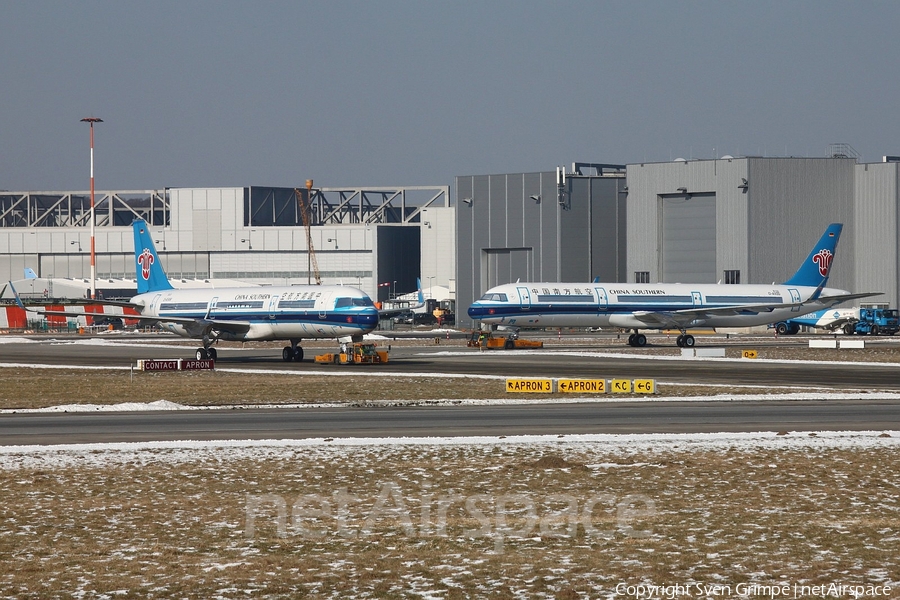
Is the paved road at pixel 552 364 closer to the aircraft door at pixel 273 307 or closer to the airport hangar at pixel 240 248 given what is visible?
the aircraft door at pixel 273 307

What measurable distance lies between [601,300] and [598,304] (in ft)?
1.48

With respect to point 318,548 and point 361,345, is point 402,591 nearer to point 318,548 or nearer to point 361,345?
point 318,548

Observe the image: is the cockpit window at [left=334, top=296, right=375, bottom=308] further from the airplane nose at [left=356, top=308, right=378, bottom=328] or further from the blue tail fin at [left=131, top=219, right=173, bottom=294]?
the blue tail fin at [left=131, top=219, right=173, bottom=294]

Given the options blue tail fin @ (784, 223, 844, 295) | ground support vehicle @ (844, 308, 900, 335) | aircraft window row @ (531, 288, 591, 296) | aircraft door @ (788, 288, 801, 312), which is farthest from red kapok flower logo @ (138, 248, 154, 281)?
ground support vehicle @ (844, 308, 900, 335)

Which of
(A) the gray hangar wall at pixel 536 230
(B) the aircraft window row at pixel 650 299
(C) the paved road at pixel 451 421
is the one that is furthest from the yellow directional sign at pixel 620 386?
(A) the gray hangar wall at pixel 536 230

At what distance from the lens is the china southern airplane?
78.9m

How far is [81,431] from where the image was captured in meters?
30.0

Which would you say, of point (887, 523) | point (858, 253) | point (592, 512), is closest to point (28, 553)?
point (592, 512)

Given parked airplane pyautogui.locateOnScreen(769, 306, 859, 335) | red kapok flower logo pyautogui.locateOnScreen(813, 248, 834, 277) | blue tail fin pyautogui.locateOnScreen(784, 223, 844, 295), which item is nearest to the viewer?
blue tail fin pyautogui.locateOnScreen(784, 223, 844, 295)

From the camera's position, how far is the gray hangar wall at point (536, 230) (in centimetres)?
12938

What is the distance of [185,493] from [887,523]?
1163 centimetres

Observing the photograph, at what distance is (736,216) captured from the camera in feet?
385

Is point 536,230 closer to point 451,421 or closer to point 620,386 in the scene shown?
point 620,386

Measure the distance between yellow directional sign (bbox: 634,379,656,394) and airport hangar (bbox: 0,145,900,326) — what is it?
77073mm
